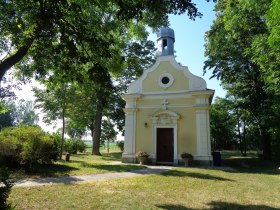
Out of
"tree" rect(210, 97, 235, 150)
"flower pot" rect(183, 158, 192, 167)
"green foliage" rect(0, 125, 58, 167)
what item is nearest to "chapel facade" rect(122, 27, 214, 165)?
"flower pot" rect(183, 158, 192, 167)

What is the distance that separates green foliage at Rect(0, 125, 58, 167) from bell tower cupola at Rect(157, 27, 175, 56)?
12.9 meters

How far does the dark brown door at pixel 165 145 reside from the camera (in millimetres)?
20719

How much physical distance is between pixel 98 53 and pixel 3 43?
274 centimetres

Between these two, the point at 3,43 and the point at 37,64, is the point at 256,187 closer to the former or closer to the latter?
the point at 37,64

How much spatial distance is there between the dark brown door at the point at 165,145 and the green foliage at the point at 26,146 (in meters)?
9.07

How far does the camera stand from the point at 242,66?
26172mm

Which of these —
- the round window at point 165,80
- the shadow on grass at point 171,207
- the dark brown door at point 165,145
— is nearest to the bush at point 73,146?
→ the dark brown door at point 165,145

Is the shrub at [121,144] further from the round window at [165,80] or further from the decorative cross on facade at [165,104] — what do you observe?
the decorative cross on facade at [165,104]

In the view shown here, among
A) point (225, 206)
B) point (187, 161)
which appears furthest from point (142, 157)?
point (225, 206)

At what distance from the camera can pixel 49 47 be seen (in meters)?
6.95

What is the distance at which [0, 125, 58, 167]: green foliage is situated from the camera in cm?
1247

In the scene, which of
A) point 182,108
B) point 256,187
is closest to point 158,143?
point 182,108

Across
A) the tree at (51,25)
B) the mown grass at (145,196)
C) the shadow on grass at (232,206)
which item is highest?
the tree at (51,25)

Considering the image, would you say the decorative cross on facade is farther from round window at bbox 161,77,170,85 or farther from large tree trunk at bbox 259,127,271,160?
large tree trunk at bbox 259,127,271,160
